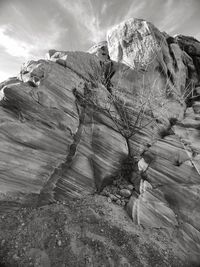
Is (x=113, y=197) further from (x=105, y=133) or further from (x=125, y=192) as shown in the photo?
(x=105, y=133)

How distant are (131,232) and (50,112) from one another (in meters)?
8.34

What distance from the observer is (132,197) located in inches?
357

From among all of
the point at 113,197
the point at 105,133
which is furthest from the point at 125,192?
the point at 105,133

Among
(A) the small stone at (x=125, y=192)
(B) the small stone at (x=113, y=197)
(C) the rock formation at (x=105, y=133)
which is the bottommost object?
(B) the small stone at (x=113, y=197)

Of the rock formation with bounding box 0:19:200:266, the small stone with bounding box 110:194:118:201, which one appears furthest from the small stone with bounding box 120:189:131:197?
the small stone with bounding box 110:194:118:201

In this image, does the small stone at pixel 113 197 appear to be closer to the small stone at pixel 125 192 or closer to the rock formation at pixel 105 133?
the small stone at pixel 125 192

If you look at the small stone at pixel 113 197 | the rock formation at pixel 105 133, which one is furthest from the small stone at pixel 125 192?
the small stone at pixel 113 197

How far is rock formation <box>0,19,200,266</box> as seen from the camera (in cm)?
770

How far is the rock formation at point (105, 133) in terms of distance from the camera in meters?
7.70

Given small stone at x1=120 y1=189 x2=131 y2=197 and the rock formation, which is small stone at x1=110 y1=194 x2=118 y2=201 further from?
the rock formation

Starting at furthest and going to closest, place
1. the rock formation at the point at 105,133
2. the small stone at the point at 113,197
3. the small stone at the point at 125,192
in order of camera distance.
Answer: the small stone at the point at 125,192
the small stone at the point at 113,197
the rock formation at the point at 105,133

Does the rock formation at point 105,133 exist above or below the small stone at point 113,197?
above

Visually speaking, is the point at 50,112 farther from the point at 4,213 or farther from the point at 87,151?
the point at 4,213

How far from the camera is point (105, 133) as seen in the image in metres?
10.4
